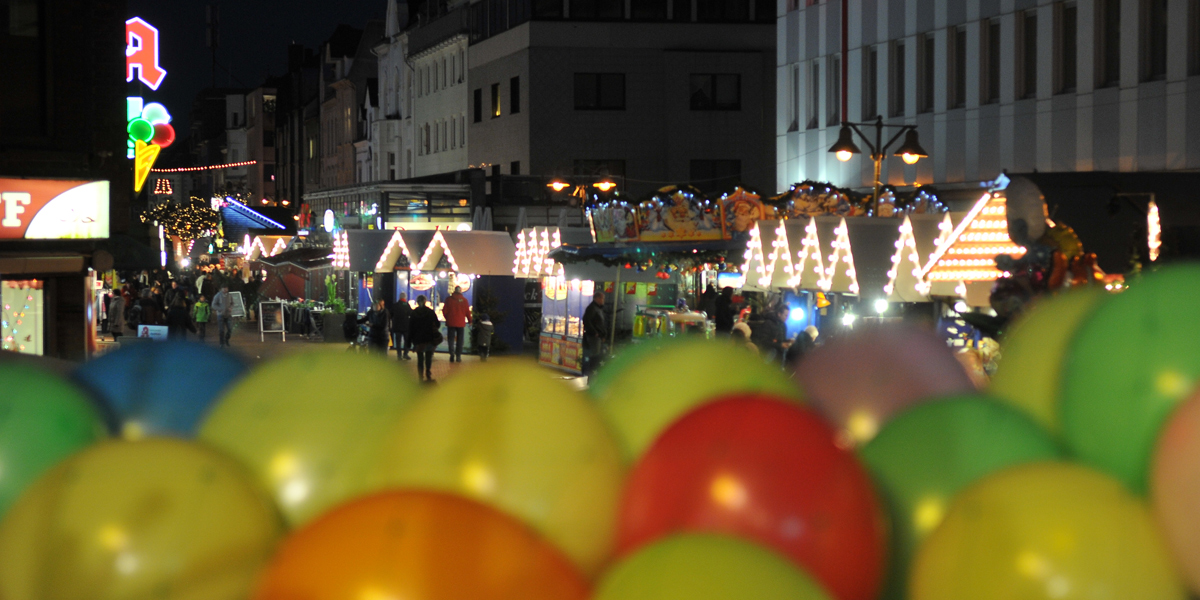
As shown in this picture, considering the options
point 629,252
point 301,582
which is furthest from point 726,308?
point 301,582

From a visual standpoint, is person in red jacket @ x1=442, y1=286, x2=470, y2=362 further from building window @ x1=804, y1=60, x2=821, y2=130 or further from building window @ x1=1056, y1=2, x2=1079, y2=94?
building window @ x1=1056, y1=2, x2=1079, y2=94

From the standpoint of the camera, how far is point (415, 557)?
3.21 meters

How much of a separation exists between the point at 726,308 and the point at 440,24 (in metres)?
35.4

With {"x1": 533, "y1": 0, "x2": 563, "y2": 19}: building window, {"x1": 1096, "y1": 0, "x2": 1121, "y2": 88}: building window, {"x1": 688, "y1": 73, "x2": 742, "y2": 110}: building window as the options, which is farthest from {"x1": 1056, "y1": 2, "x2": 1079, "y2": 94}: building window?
{"x1": 533, "y1": 0, "x2": 563, "y2": 19}: building window

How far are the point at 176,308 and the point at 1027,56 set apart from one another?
1779cm

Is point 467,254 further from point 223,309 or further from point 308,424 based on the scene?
point 308,424

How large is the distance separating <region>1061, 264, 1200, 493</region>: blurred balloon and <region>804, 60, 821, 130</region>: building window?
2727 centimetres

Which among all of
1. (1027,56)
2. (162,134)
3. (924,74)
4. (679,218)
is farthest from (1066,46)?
(162,134)

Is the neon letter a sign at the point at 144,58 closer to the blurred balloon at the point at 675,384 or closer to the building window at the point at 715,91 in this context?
the blurred balloon at the point at 675,384

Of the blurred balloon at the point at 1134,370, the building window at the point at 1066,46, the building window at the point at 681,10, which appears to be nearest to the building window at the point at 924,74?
the building window at the point at 1066,46

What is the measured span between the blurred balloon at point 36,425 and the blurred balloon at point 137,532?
1.05 metres

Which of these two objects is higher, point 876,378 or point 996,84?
point 996,84

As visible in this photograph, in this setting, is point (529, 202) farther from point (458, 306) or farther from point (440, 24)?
point (440, 24)

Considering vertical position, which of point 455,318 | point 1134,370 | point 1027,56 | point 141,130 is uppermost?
point 1027,56
